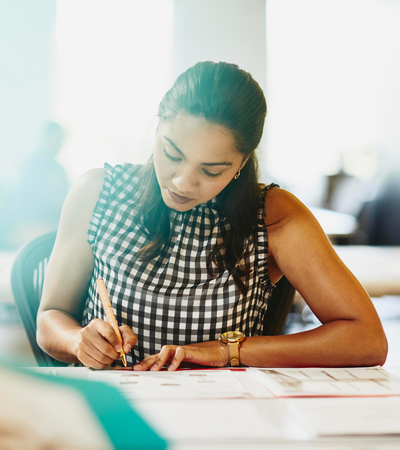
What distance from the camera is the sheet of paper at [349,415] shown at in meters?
0.49

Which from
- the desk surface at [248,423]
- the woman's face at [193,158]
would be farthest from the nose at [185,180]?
the desk surface at [248,423]

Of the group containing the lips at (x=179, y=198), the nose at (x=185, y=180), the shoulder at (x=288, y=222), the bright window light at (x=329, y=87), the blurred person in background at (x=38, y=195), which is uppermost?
the bright window light at (x=329, y=87)

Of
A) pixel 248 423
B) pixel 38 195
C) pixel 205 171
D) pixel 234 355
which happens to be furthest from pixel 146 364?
pixel 38 195

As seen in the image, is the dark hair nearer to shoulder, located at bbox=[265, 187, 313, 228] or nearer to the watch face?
shoulder, located at bbox=[265, 187, 313, 228]

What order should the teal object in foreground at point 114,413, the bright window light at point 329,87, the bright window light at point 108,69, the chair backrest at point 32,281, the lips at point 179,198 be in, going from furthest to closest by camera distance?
the bright window light at point 329,87 < the bright window light at point 108,69 < the chair backrest at point 32,281 < the lips at point 179,198 < the teal object in foreground at point 114,413

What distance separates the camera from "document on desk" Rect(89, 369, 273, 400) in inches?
23.7

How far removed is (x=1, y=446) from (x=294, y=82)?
4.48 meters

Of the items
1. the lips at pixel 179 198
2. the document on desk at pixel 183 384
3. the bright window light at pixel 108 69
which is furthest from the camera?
the bright window light at pixel 108 69

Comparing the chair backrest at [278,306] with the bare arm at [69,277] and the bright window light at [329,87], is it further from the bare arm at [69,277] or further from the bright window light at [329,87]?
the bright window light at [329,87]

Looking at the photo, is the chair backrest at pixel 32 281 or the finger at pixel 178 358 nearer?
the finger at pixel 178 358

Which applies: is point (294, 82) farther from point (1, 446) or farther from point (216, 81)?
point (1, 446)

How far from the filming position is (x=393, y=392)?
0.63 metres

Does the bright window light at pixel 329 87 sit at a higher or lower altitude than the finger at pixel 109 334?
higher

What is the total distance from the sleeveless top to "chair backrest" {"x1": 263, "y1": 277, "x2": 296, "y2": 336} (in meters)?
0.03
